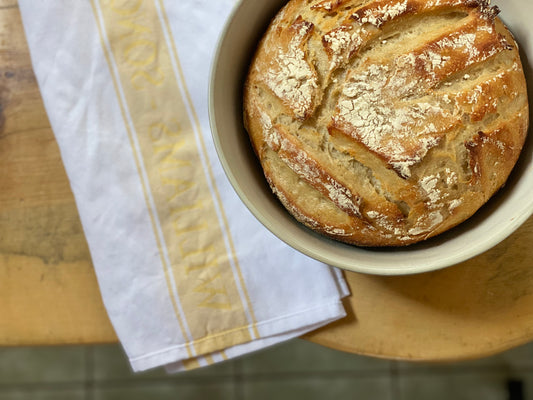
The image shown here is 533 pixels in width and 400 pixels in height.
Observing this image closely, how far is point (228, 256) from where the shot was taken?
2.41ft

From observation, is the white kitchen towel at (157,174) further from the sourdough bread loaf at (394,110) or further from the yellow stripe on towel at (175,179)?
the sourdough bread loaf at (394,110)

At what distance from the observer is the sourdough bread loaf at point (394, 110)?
1.65ft

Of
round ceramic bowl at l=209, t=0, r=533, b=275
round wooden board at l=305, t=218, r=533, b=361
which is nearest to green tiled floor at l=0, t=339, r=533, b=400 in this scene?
round wooden board at l=305, t=218, r=533, b=361

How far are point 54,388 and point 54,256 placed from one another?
3.02 feet

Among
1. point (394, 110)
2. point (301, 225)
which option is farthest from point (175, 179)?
point (394, 110)

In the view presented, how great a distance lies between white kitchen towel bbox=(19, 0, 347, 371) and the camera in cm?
73

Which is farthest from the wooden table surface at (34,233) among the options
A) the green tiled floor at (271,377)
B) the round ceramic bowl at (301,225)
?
the green tiled floor at (271,377)

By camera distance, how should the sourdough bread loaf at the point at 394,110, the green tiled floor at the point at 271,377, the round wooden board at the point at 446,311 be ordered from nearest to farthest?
the sourdough bread loaf at the point at 394,110 → the round wooden board at the point at 446,311 → the green tiled floor at the point at 271,377

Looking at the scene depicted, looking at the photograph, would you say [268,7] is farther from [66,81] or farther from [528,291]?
[528,291]

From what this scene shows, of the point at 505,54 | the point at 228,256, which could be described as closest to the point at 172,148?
the point at 228,256

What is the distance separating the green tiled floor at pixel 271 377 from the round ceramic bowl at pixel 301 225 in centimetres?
89

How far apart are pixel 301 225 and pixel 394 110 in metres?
0.18

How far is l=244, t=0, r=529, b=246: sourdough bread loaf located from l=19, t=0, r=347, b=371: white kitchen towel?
0.21m

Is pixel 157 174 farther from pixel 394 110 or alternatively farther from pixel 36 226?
pixel 394 110
